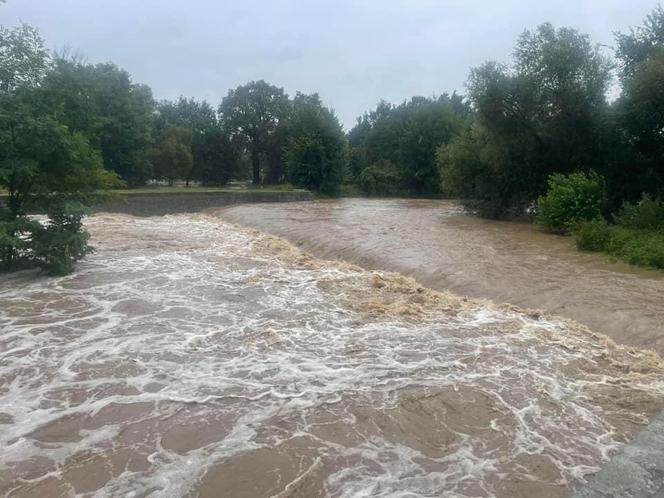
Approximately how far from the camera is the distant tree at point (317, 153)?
3941cm

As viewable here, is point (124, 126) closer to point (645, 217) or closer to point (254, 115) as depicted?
point (254, 115)

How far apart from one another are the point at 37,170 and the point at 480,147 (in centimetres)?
1703

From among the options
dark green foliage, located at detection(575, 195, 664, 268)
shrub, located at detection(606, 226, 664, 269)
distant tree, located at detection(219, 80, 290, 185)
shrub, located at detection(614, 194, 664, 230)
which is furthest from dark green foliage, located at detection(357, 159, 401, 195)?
shrub, located at detection(606, 226, 664, 269)

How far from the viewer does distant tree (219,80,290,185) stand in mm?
49719

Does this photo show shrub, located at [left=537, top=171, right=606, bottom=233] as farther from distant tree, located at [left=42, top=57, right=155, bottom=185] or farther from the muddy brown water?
distant tree, located at [left=42, top=57, right=155, bottom=185]

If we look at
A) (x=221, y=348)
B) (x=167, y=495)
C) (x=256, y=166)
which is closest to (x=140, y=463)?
(x=167, y=495)

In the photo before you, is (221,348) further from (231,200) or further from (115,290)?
(231,200)

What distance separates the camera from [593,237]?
12719 millimetres

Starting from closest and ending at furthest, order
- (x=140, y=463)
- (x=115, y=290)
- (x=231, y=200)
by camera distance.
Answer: (x=140, y=463), (x=115, y=290), (x=231, y=200)

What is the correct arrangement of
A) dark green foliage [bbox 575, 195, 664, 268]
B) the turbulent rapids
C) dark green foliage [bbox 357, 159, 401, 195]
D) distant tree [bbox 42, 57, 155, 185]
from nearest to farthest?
the turbulent rapids, dark green foliage [bbox 575, 195, 664, 268], distant tree [bbox 42, 57, 155, 185], dark green foliage [bbox 357, 159, 401, 195]

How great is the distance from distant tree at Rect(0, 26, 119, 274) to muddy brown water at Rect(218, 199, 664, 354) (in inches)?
231

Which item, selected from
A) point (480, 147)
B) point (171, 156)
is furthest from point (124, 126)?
point (480, 147)

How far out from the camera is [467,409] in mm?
5305

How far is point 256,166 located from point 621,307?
44.8 metres
